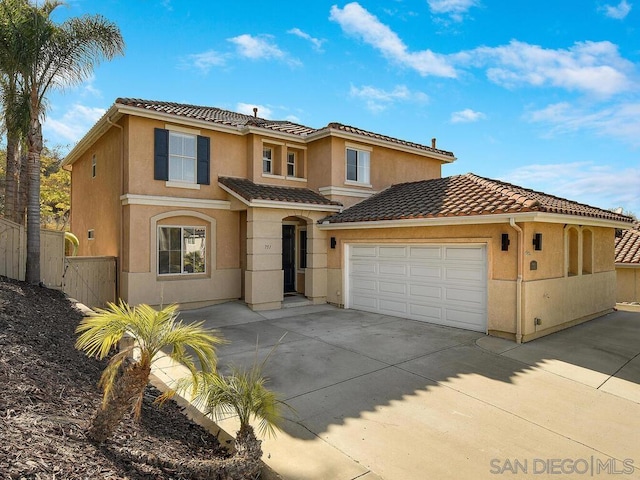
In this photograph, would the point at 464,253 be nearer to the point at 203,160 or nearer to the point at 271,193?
the point at 271,193

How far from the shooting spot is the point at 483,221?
8922 mm

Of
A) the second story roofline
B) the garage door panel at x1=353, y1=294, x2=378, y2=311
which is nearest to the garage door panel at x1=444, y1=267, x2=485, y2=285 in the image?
the garage door panel at x1=353, y1=294, x2=378, y2=311

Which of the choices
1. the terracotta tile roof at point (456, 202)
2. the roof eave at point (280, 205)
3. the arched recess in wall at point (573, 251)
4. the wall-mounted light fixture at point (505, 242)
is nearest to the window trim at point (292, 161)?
the roof eave at point (280, 205)

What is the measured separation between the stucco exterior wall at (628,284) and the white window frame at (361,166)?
40.5 ft

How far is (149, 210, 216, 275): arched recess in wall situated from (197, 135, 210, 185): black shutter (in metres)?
1.23

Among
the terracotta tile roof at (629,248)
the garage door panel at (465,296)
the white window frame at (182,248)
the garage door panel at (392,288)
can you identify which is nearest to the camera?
the garage door panel at (465,296)

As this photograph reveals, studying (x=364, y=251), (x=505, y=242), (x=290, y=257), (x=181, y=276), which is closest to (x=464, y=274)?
(x=505, y=242)

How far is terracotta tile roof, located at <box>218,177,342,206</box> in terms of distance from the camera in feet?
39.5

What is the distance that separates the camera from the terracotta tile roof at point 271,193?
12055 mm

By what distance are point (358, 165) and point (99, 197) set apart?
10.4 metres

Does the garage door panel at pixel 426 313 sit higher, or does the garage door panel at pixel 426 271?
the garage door panel at pixel 426 271

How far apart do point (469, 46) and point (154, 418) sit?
14796 mm

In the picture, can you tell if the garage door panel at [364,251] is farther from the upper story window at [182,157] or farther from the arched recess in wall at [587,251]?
the arched recess in wall at [587,251]

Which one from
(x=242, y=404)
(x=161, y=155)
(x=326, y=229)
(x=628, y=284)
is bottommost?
(x=628, y=284)
